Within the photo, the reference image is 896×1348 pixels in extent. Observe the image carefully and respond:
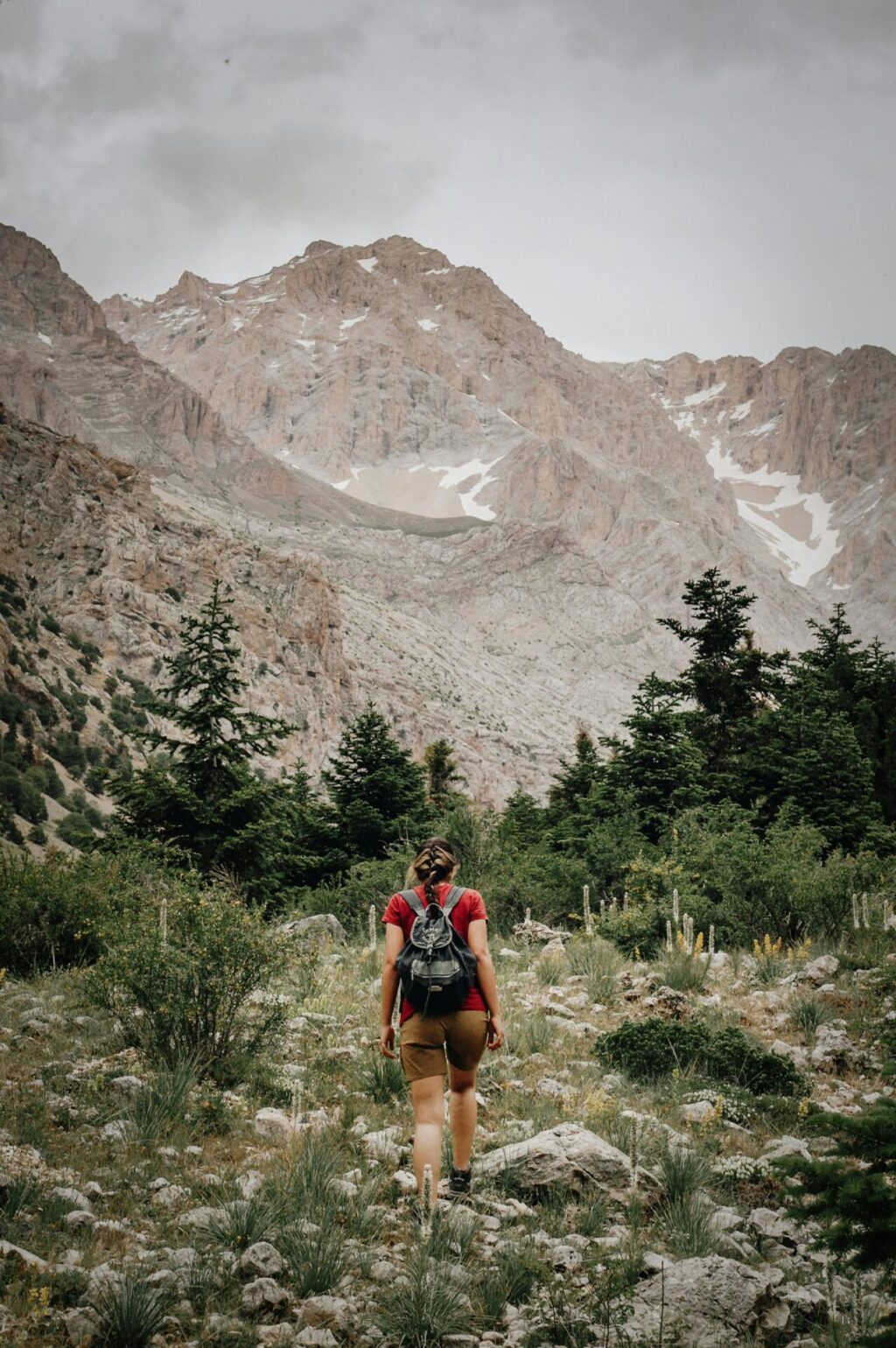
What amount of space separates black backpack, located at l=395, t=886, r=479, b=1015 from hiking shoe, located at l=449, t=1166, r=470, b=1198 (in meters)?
0.77

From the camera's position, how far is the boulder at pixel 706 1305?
3316 mm

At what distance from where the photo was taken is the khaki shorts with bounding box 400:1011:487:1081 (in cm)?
445

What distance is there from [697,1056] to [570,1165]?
2.14m

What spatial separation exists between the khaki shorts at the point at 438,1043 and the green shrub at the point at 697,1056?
2.21 meters

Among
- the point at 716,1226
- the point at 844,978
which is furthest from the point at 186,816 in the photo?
the point at 716,1226

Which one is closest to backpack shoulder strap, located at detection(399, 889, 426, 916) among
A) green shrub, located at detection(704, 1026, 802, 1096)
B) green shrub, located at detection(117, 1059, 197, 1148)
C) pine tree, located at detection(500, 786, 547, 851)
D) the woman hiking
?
the woman hiking

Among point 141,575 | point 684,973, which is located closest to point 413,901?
point 684,973

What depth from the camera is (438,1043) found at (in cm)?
447

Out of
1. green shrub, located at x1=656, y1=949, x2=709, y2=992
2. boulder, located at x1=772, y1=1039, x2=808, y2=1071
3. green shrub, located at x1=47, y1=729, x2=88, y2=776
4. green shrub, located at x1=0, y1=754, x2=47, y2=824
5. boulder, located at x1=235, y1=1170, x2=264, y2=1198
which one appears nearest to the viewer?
boulder, located at x1=235, y1=1170, x2=264, y2=1198

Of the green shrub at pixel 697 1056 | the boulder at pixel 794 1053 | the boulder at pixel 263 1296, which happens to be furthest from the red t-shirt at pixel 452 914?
the boulder at pixel 794 1053

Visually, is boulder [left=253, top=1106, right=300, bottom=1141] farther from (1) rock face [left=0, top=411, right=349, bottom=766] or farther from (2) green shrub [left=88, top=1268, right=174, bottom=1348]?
(1) rock face [left=0, top=411, right=349, bottom=766]

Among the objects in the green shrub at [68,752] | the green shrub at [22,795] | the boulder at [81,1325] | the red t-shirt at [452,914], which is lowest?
the boulder at [81,1325]

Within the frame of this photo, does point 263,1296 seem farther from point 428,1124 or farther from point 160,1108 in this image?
point 160,1108

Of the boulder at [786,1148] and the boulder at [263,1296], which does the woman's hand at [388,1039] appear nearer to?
the boulder at [263,1296]
